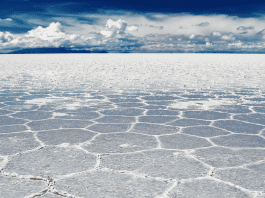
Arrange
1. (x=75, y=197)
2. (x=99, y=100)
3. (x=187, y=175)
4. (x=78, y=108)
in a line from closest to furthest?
1. (x=75, y=197)
2. (x=187, y=175)
3. (x=78, y=108)
4. (x=99, y=100)

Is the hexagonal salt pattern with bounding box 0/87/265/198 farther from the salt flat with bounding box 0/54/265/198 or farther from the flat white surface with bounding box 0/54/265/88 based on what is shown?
the flat white surface with bounding box 0/54/265/88

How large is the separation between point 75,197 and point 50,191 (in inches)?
8.5

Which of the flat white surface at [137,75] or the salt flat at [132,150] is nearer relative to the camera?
the salt flat at [132,150]

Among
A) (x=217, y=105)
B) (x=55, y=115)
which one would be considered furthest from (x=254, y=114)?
(x=55, y=115)

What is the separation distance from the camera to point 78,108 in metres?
5.17

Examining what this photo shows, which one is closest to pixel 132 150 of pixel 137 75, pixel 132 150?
pixel 132 150

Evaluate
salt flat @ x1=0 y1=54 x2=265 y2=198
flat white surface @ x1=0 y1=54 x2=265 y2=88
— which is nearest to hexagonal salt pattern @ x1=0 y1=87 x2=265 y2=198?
salt flat @ x1=0 y1=54 x2=265 y2=198

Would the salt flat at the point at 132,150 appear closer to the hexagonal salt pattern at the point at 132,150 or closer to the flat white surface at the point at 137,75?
the hexagonal salt pattern at the point at 132,150

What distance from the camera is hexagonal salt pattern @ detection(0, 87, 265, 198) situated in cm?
218

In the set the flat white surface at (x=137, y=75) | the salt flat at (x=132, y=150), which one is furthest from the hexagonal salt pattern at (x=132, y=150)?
the flat white surface at (x=137, y=75)

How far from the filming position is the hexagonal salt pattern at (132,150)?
2178mm

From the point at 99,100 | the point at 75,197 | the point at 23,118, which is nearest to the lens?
the point at 75,197

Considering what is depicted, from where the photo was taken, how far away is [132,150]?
2990 millimetres

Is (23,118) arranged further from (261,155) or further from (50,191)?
(261,155)
